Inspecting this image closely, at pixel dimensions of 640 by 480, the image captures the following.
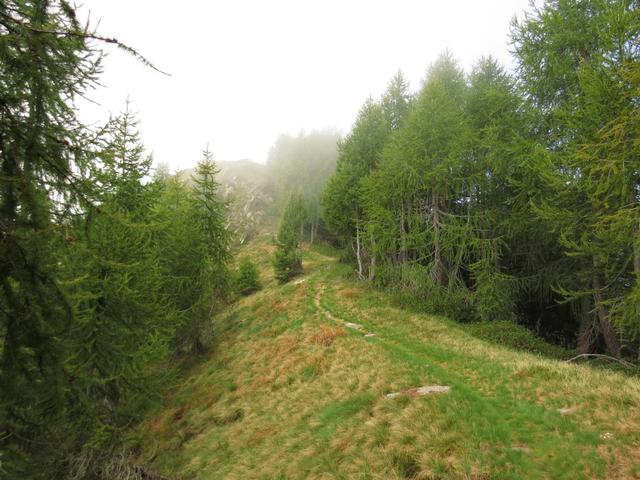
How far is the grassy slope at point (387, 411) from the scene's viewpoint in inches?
246

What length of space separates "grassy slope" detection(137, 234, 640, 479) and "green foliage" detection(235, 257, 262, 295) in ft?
43.5

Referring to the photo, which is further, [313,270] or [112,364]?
[313,270]

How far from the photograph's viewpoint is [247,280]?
33.2 m

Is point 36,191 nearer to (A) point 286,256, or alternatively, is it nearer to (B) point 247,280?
(A) point 286,256

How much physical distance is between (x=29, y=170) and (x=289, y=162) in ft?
205

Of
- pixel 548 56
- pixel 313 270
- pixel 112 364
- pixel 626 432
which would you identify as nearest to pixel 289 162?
pixel 313 270

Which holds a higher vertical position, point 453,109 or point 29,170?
point 453,109

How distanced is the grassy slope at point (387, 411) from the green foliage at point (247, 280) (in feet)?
43.5

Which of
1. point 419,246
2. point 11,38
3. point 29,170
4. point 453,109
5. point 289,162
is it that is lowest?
point 419,246

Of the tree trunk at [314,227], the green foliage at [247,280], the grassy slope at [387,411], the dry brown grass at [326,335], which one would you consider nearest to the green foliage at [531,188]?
the grassy slope at [387,411]

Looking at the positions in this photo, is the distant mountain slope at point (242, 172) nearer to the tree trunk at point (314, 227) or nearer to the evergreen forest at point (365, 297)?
the tree trunk at point (314, 227)

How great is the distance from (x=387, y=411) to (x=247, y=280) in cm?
2608

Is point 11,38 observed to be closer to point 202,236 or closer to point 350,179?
point 202,236

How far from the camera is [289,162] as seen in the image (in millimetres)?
63969
